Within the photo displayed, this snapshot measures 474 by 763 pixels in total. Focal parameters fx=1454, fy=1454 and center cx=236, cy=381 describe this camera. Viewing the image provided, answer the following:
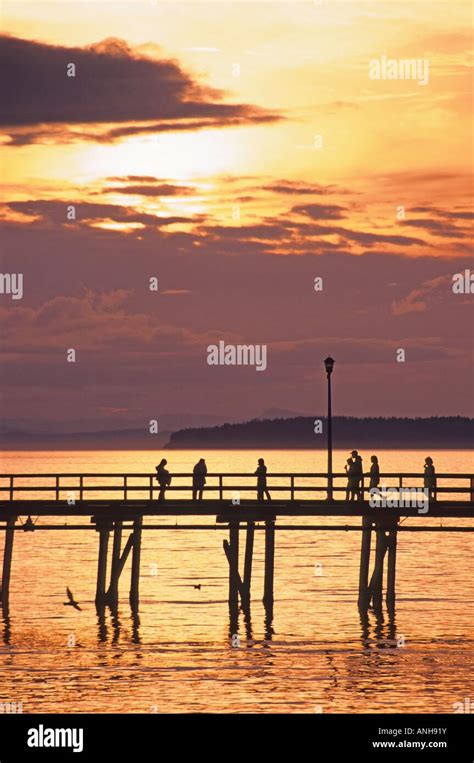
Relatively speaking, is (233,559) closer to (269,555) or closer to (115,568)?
(269,555)

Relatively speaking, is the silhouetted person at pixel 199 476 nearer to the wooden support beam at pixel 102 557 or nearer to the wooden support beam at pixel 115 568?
the wooden support beam at pixel 102 557

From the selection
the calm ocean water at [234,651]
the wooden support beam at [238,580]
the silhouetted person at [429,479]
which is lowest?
the calm ocean water at [234,651]

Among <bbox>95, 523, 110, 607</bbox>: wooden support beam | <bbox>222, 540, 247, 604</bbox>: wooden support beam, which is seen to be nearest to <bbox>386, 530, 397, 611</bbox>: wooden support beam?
<bbox>222, 540, 247, 604</bbox>: wooden support beam

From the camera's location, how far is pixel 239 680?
127ft

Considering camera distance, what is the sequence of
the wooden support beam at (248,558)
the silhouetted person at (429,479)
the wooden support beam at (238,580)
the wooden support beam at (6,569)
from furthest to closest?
the wooden support beam at (6,569) < the wooden support beam at (248,558) < the wooden support beam at (238,580) < the silhouetted person at (429,479)

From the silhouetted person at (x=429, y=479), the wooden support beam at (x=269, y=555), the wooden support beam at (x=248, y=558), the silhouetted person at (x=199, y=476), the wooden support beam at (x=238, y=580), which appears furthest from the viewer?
the wooden support beam at (x=248, y=558)

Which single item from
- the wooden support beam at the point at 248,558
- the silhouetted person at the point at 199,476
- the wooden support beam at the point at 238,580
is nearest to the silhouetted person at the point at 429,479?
the silhouetted person at the point at 199,476

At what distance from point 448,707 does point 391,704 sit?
1.39m

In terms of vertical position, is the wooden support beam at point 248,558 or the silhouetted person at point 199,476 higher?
the silhouetted person at point 199,476

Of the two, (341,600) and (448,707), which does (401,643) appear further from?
(341,600)

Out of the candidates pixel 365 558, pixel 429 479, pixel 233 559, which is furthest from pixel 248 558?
pixel 429 479

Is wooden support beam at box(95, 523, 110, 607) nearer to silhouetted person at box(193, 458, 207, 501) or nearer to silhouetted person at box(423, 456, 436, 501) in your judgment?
silhouetted person at box(193, 458, 207, 501)

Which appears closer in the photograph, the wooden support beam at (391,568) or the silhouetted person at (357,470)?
the silhouetted person at (357,470)
